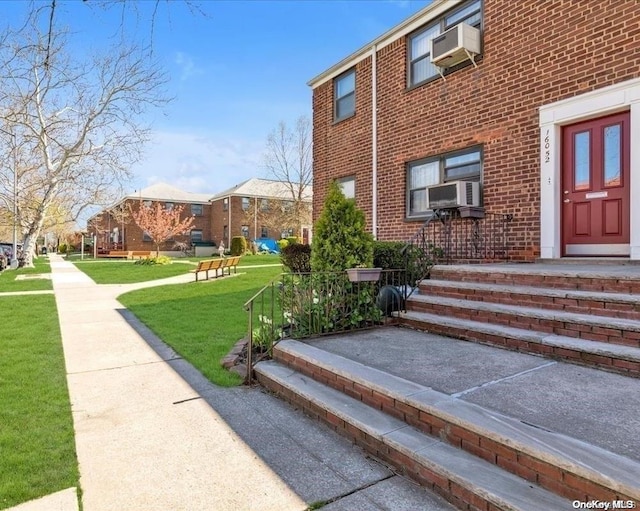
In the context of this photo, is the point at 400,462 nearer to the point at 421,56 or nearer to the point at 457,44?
the point at 457,44

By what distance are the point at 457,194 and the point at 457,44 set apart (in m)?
2.69

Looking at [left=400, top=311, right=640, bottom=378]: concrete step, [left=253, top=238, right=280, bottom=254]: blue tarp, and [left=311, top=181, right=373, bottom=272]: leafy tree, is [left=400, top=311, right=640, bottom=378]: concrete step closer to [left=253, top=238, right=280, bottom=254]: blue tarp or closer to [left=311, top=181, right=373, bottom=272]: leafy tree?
[left=311, top=181, right=373, bottom=272]: leafy tree

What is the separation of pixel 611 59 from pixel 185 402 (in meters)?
7.05

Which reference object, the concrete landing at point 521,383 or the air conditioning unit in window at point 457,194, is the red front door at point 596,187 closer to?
the air conditioning unit in window at point 457,194

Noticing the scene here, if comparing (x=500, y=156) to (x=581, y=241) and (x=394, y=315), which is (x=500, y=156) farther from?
(x=394, y=315)

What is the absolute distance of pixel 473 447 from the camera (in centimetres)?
247

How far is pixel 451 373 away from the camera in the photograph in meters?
3.54

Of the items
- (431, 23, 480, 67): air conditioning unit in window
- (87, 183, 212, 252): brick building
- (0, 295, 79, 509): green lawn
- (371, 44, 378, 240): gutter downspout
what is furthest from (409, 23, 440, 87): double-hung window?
(87, 183, 212, 252): brick building

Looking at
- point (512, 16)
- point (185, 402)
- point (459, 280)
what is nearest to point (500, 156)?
point (512, 16)

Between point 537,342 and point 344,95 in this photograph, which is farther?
point 344,95

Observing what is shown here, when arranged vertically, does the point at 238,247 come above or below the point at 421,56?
below

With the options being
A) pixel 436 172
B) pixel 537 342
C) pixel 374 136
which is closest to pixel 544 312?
pixel 537 342

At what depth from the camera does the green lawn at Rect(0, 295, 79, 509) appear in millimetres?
2584

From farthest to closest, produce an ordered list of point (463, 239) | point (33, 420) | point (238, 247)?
point (238, 247), point (463, 239), point (33, 420)
